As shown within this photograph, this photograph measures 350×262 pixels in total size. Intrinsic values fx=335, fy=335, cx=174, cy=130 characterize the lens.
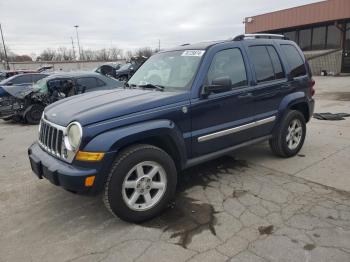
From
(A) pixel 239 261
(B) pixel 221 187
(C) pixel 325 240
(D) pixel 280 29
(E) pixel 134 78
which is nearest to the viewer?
(A) pixel 239 261

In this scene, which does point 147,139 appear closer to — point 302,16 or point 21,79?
point 21,79

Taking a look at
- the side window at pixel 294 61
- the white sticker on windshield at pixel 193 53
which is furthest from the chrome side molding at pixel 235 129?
the white sticker on windshield at pixel 193 53

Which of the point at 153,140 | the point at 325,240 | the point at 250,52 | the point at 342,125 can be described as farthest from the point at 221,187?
the point at 342,125

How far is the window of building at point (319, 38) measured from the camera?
2378cm

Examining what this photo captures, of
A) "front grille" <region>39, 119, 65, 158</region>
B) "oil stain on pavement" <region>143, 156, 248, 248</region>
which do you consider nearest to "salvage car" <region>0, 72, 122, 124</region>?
"oil stain on pavement" <region>143, 156, 248, 248</region>

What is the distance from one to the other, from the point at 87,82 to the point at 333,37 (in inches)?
756

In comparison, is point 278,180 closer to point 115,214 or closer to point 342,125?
point 115,214

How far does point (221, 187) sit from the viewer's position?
4.42 metres

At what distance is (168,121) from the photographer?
3.73 meters

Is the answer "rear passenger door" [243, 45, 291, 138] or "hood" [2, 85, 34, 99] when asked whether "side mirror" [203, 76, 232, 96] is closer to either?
"rear passenger door" [243, 45, 291, 138]

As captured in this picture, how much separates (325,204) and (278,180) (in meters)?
0.83

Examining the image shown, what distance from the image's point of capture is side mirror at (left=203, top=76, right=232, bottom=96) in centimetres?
391

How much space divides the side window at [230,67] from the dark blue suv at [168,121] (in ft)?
0.04

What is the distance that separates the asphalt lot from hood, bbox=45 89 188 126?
113cm
